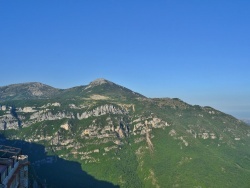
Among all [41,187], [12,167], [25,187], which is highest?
[12,167]

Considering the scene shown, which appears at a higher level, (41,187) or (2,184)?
(2,184)

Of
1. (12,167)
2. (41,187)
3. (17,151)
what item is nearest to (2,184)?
(12,167)

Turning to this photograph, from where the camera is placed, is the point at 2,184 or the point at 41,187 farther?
the point at 41,187

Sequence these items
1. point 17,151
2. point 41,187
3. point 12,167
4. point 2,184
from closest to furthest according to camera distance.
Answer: point 2,184 < point 12,167 < point 17,151 < point 41,187

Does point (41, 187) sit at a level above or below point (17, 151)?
below

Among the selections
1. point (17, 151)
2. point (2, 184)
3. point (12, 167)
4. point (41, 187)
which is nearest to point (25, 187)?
point (17, 151)

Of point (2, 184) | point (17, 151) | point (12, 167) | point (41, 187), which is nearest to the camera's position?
point (2, 184)

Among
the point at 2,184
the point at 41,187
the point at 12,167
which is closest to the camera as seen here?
the point at 2,184

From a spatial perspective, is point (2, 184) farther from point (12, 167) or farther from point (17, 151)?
point (17, 151)

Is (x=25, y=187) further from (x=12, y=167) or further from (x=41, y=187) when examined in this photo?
(x=41, y=187)
